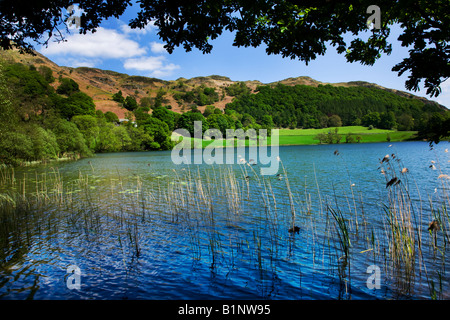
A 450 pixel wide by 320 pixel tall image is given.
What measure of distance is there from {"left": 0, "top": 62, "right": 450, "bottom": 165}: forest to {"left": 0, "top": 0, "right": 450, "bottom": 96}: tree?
1163mm

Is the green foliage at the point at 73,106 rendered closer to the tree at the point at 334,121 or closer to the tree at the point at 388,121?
the tree at the point at 334,121

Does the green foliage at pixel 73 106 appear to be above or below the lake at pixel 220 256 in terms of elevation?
above

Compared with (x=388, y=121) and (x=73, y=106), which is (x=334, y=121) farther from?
(x=73, y=106)

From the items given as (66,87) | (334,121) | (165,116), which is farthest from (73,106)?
(334,121)

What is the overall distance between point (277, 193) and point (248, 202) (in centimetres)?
309

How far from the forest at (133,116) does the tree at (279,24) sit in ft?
3.81

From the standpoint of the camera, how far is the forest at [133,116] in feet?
112

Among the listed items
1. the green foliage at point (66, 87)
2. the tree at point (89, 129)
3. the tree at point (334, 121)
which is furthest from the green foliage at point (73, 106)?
the tree at point (334, 121)

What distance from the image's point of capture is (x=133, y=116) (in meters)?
126

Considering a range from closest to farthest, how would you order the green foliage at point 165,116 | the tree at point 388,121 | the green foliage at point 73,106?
the green foliage at point 73,106 → the green foliage at point 165,116 → the tree at point 388,121

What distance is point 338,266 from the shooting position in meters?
5.80

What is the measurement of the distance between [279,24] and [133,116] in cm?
12987

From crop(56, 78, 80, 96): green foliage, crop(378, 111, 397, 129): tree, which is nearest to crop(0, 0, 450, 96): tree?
crop(378, 111, 397, 129): tree
